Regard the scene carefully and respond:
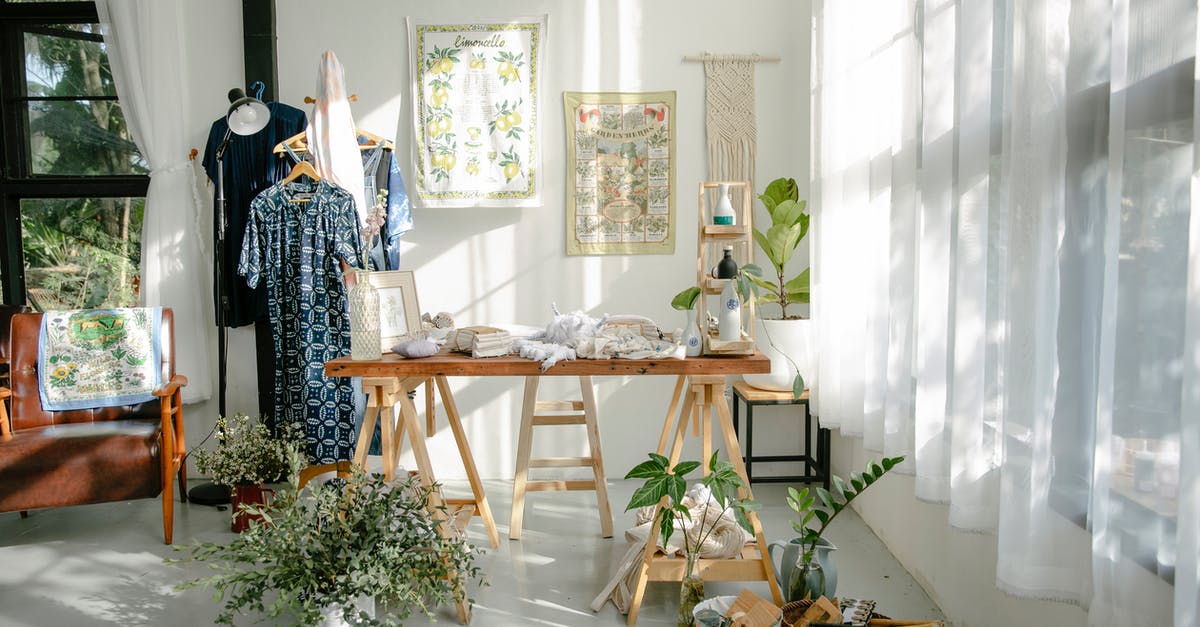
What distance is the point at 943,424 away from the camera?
2285 mm

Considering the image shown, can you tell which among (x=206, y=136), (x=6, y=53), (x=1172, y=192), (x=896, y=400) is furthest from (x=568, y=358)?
(x=6, y=53)

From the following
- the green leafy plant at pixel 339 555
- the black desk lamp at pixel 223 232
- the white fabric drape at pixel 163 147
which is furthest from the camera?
the white fabric drape at pixel 163 147

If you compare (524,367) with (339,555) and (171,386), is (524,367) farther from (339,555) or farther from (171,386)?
(171,386)

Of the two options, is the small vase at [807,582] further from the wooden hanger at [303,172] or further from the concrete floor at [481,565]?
the wooden hanger at [303,172]

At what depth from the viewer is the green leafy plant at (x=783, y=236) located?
12.6ft

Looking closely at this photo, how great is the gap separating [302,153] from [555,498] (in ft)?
7.32

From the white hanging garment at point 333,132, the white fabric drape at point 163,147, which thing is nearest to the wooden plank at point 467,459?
the white hanging garment at point 333,132

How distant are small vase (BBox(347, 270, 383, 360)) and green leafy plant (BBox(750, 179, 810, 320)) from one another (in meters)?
1.82

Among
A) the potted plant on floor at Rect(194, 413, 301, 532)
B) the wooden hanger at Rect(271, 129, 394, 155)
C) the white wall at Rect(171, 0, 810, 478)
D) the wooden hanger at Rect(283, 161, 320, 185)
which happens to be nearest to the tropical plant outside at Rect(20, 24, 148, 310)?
the white wall at Rect(171, 0, 810, 478)

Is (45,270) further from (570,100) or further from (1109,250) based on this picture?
(1109,250)

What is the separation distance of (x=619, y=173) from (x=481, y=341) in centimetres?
187

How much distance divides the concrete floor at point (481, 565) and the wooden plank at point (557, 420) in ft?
1.65

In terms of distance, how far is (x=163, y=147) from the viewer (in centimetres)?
422

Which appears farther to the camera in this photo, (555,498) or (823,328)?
(555,498)
